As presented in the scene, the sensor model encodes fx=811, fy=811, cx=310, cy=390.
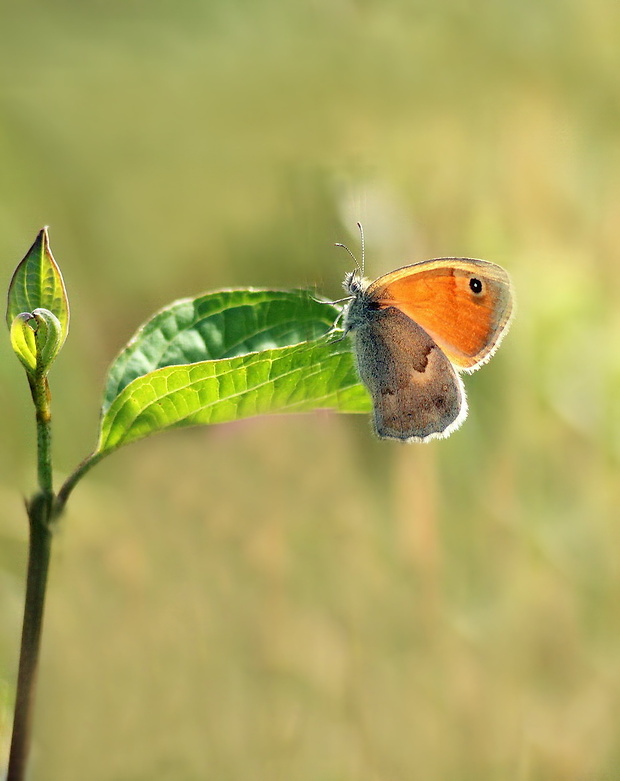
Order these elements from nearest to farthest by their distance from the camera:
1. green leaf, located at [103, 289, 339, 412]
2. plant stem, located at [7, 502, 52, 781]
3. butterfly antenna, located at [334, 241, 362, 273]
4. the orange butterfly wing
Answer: plant stem, located at [7, 502, 52, 781] < green leaf, located at [103, 289, 339, 412] < the orange butterfly wing < butterfly antenna, located at [334, 241, 362, 273]

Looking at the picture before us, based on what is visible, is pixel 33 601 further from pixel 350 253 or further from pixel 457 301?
pixel 350 253

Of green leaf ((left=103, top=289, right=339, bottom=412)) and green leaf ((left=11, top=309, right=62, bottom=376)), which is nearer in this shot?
green leaf ((left=11, top=309, right=62, bottom=376))

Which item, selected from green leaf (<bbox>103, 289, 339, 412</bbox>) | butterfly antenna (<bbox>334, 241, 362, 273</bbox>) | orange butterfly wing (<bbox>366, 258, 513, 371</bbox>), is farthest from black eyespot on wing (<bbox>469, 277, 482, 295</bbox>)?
green leaf (<bbox>103, 289, 339, 412</bbox>)

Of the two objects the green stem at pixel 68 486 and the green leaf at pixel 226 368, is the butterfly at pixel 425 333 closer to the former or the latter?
the green leaf at pixel 226 368

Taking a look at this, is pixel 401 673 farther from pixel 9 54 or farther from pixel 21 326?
pixel 9 54

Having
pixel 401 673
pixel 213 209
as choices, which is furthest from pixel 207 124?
pixel 401 673

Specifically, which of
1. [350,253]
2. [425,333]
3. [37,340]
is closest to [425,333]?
[425,333]

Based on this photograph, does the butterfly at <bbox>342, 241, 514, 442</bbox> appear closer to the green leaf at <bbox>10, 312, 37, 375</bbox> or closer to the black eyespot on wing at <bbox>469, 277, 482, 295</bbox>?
the black eyespot on wing at <bbox>469, 277, 482, 295</bbox>
